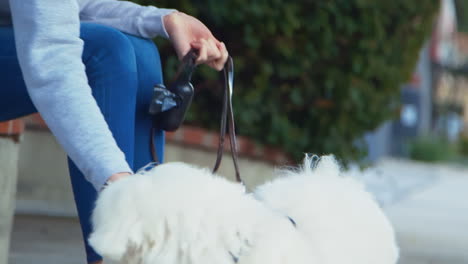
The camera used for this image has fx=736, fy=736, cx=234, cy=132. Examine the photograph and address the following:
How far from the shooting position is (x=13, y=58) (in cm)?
189

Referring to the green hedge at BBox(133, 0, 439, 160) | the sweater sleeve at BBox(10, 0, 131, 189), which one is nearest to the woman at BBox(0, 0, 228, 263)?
the sweater sleeve at BBox(10, 0, 131, 189)

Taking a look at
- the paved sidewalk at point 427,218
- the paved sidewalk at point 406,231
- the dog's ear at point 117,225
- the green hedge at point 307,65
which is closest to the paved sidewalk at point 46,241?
the paved sidewalk at point 406,231

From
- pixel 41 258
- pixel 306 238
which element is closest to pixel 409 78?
pixel 41 258

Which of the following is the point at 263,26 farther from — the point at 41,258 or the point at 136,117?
the point at 136,117

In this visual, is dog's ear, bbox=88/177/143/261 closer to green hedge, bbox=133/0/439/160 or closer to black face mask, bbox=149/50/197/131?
black face mask, bbox=149/50/197/131

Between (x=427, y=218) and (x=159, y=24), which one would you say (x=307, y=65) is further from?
(x=159, y=24)

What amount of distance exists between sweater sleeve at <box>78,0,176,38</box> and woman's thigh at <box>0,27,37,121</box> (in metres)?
0.37

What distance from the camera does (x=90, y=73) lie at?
6.19ft

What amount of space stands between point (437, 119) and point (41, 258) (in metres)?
28.1

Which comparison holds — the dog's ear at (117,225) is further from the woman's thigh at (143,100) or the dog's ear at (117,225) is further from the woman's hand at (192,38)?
the woman's thigh at (143,100)

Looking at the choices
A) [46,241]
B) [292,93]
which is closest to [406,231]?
[292,93]

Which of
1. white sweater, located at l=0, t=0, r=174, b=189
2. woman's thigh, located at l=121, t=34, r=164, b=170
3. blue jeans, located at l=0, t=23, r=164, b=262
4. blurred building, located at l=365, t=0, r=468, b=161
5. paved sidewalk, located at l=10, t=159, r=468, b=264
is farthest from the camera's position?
blurred building, located at l=365, t=0, r=468, b=161

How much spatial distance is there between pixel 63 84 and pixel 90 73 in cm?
28

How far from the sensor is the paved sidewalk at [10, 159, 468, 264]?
3.34m
